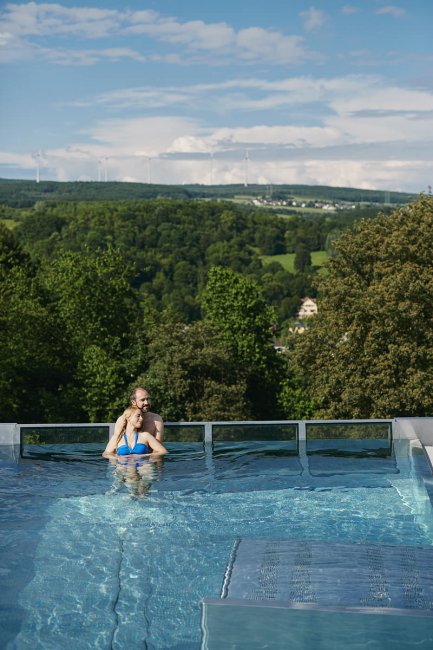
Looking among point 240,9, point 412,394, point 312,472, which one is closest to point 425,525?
point 312,472

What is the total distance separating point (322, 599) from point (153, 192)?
331 ft

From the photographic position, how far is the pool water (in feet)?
18.9

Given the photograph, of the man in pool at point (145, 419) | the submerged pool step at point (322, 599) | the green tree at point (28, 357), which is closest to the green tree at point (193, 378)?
the green tree at point (28, 357)

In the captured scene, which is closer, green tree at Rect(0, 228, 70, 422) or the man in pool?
the man in pool

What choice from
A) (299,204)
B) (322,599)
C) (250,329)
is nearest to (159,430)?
(322,599)

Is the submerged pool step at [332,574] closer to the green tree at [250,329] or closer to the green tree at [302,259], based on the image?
the green tree at [250,329]

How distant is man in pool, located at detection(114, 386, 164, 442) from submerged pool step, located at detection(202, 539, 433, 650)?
3765 mm

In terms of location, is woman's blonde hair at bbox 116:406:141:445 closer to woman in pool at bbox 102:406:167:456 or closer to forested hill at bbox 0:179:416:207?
woman in pool at bbox 102:406:167:456

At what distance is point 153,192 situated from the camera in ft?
343

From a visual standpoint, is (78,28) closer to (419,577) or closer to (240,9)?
(240,9)

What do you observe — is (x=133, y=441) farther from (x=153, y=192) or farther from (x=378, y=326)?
(x=153, y=192)


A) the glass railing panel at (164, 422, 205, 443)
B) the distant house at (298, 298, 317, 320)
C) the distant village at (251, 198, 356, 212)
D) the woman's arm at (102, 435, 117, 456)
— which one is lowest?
the woman's arm at (102, 435, 117, 456)

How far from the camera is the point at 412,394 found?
2133 cm

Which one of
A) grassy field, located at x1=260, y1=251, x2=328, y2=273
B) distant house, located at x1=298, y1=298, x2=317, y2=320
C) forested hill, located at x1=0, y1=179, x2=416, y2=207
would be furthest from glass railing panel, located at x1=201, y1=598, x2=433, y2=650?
forested hill, located at x1=0, y1=179, x2=416, y2=207
